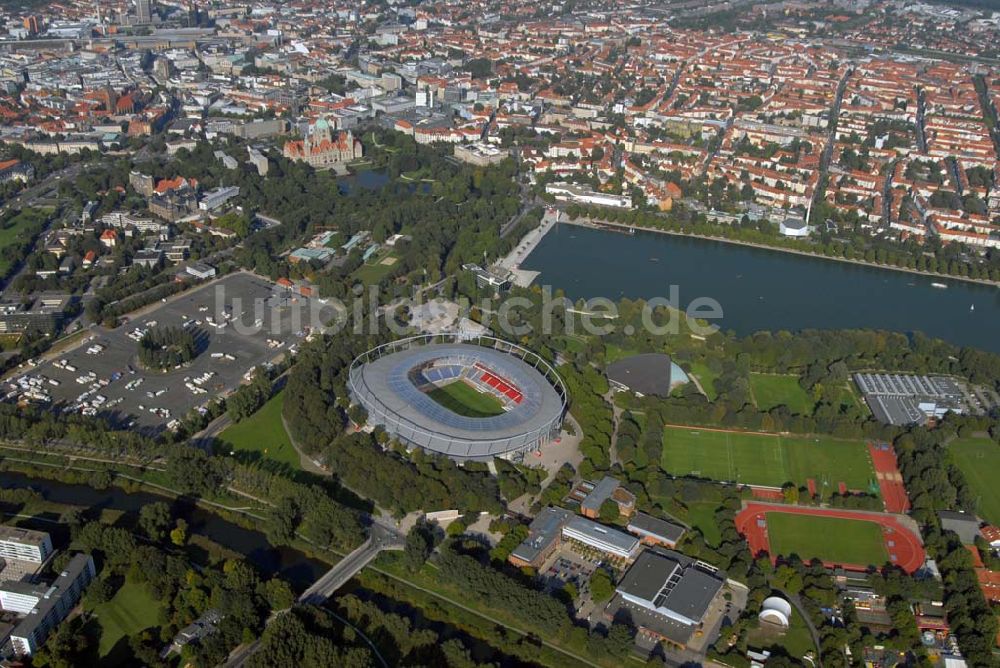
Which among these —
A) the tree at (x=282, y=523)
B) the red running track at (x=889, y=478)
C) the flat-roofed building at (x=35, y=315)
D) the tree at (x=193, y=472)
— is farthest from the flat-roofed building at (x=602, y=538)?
the flat-roofed building at (x=35, y=315)

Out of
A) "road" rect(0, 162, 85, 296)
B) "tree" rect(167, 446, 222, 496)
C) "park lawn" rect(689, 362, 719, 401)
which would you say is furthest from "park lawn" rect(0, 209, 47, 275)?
"park lawn" rect(689, 362, 719, 401)

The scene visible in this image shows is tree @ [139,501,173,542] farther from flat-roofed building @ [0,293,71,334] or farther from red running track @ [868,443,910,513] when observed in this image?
red running track @ [868,443,910,513]

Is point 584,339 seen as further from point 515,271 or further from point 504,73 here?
point 504,73

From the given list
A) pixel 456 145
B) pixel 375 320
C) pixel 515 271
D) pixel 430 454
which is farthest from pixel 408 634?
pixel 456 145

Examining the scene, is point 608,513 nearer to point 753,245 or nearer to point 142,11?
point 753,245

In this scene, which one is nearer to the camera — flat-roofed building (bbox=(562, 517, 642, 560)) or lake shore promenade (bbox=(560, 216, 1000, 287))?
flat-roofed building (bbox=(562, 517, 642, 560))

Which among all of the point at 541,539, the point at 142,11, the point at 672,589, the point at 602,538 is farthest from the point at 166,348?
the point at 142,11
